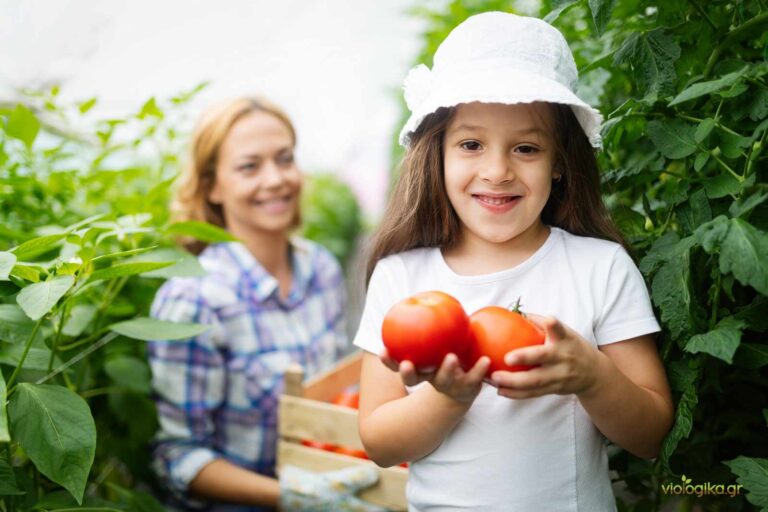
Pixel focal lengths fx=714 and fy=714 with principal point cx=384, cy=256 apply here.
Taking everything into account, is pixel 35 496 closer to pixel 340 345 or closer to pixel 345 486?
pixel 345 486

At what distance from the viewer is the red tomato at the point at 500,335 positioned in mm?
1096

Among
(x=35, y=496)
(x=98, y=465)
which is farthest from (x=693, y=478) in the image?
(x=98, y=465)

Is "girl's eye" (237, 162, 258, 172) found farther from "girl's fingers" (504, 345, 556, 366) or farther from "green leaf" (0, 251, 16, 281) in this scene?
"girl's fingers" (504, 345, 556, 366)

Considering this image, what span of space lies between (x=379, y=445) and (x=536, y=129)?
670 mm

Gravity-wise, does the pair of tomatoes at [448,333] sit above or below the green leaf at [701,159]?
below

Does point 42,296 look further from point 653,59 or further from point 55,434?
point 653,59

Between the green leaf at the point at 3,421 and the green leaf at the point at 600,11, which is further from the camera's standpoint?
the green leaf at the point at 600,11

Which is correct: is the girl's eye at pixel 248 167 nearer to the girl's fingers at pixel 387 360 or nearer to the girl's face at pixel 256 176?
the girl's face at pixel 256 176

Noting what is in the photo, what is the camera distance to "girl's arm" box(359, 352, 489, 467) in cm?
110

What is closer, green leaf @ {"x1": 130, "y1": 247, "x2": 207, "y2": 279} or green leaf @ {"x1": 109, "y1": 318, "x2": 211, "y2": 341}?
green leaf @ {"x1": 109, "y1": 318, "x2": 211, "y2": 341}

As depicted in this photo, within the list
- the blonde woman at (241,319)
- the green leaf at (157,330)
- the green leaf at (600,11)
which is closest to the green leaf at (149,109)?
the blonde woman at (241,319)

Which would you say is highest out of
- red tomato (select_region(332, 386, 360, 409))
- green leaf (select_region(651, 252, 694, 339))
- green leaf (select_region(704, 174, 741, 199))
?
green leaf (select_region(704, 174, 741, 199))

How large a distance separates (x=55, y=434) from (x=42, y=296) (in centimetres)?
24

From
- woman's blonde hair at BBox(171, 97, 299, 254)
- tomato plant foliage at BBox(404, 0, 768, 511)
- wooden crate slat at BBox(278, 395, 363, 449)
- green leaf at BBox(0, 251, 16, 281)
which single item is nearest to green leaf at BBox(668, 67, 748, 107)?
tomato plant foliage at BBox(404, 0, 768, 511)
